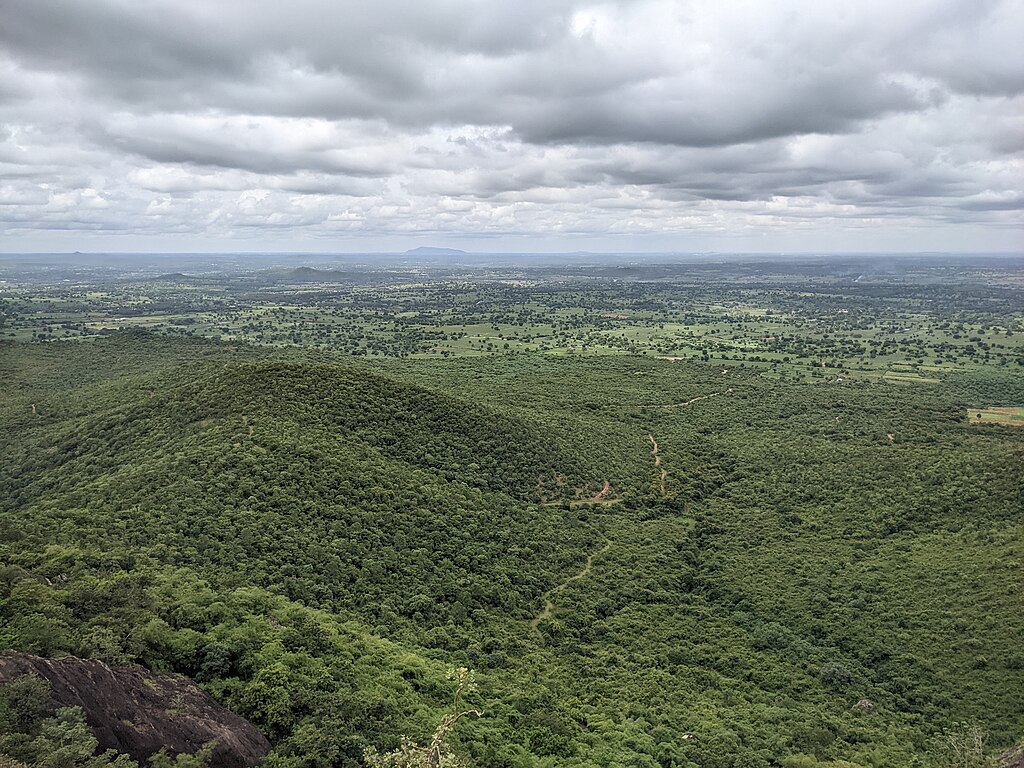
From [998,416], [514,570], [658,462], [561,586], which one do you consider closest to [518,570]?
[514,570]

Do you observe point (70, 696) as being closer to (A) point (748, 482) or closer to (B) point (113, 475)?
(B) point (113, 475)

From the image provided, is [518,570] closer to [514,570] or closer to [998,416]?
[514,570]

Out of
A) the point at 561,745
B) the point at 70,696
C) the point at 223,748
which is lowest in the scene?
the point at 561,745

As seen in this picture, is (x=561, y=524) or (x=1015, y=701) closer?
(x=1015, y=701)

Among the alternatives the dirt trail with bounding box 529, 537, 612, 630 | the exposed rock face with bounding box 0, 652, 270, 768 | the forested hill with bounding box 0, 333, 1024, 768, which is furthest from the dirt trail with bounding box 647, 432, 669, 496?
the exposed rock face with bounding box 0, 652, 270, 768

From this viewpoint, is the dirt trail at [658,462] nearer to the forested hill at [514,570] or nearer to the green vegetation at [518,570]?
the forested hill at [514,570]

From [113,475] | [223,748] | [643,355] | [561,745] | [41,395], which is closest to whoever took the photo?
[223,748]

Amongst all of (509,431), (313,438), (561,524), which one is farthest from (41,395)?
(561,524)

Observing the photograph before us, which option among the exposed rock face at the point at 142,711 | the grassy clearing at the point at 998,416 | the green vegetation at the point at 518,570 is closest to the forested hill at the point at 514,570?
the green vegetation at the point at 518,570
